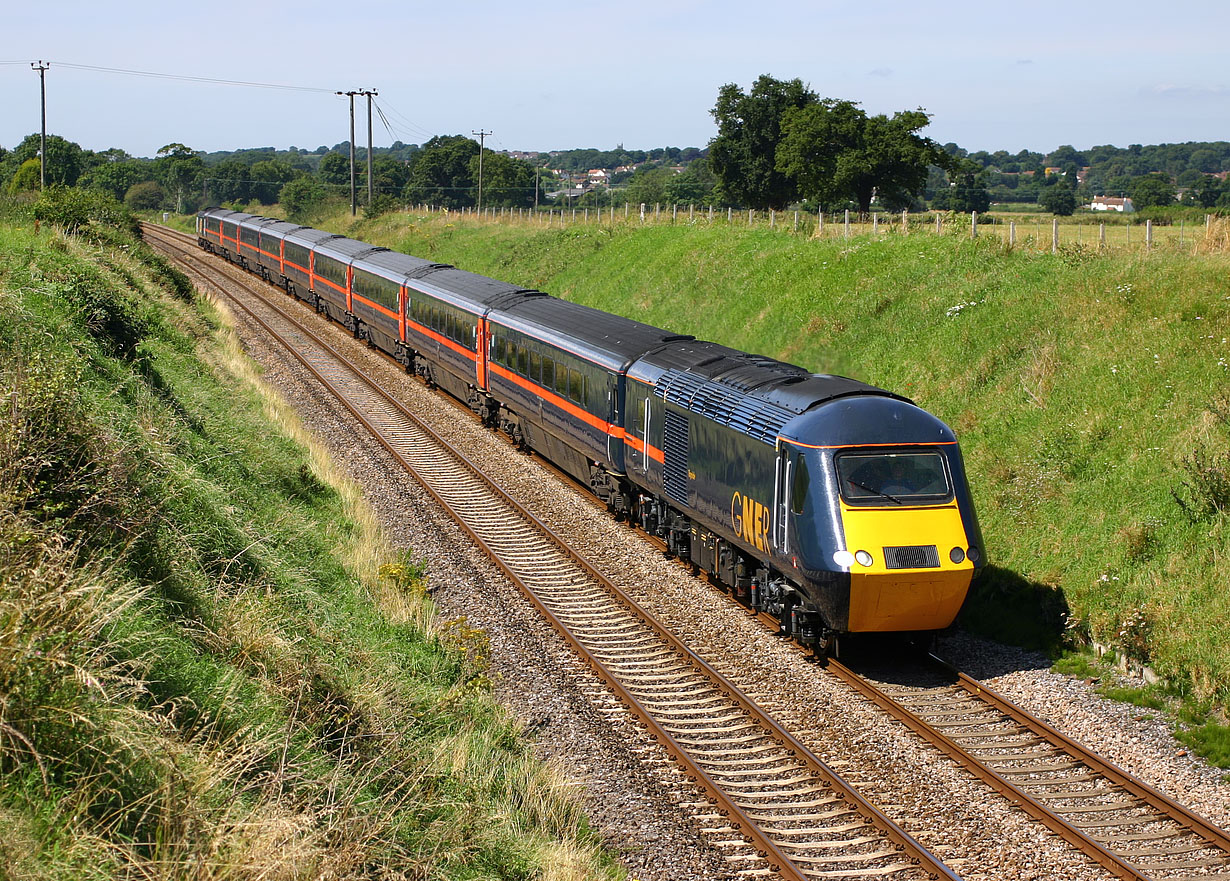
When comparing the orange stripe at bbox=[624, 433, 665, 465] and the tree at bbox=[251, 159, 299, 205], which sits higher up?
the tree at bbox=[251, 159, 299, 205]

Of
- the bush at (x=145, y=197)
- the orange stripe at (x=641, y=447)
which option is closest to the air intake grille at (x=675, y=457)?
the orange stripe at (x=641, y=447)

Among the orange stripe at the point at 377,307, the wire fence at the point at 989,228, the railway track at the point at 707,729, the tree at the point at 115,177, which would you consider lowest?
the railway track at the point at 707,729

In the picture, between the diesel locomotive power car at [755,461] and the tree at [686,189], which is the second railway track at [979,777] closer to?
the diesel locomotive power car at [755,461]

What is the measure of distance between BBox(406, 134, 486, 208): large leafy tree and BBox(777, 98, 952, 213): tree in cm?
6320

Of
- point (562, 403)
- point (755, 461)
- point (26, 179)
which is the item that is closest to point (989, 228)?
point (562, 403)

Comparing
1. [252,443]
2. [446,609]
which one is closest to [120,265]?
[252,443]

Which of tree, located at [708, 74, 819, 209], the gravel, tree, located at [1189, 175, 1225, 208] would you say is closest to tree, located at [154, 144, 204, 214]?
tree, located at [708, 74, 819, 209]

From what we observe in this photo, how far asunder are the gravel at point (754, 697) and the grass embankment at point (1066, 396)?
0.88 meters

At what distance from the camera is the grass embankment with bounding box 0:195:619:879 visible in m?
6.10

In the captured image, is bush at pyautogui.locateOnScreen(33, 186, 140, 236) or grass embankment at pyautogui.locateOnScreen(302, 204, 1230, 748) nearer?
grass embankment at pyautogui.locateOnScreen(302, 204, 1230, 748)

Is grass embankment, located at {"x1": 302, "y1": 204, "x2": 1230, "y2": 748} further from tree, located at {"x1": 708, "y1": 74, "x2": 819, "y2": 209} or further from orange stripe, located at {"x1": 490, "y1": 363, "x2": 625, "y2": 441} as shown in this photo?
tree, located at {"x1": 708, "y1": 74, "x2": 819, "y2": 209}

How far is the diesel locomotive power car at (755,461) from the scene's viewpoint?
1207 centimetres

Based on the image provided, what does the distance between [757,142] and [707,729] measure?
56260 mm

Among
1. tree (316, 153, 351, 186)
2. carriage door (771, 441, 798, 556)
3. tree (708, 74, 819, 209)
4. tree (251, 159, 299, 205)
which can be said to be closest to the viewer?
carriage door (771, 441, 798, 556)
